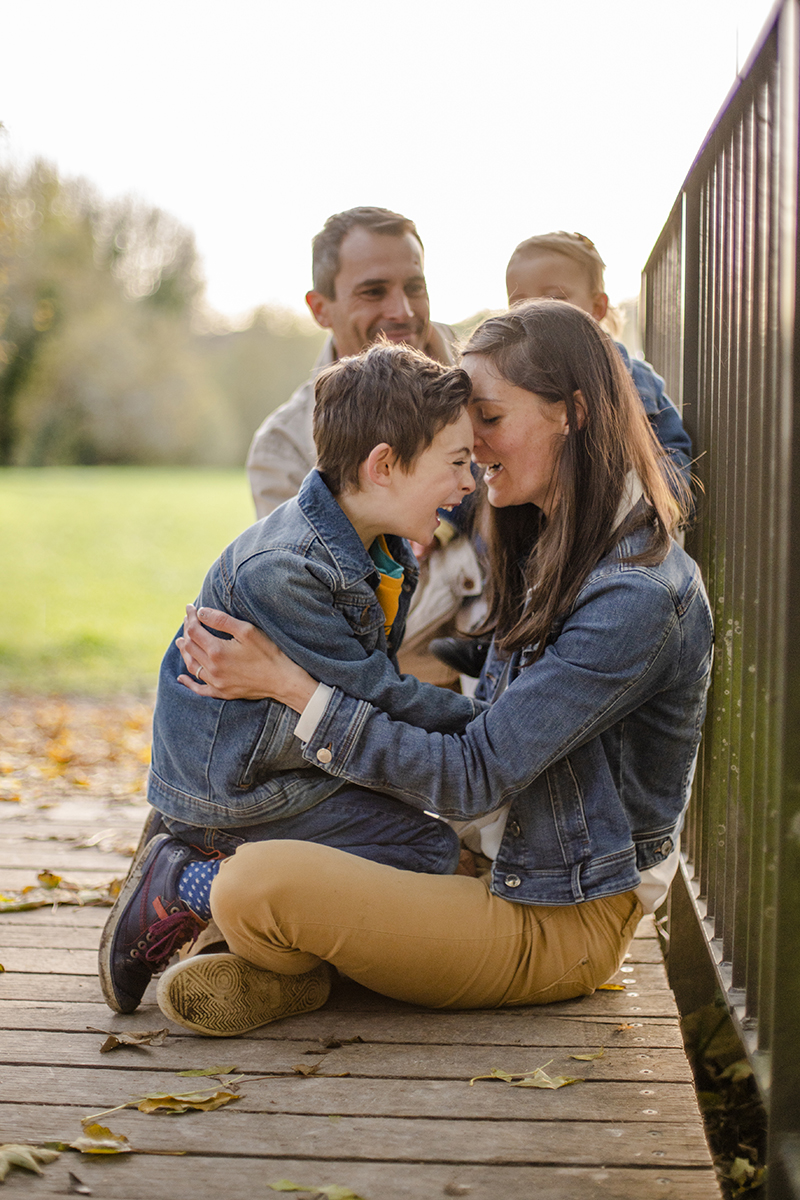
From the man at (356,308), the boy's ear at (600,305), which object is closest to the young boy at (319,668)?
the boy's ear at (600,305)

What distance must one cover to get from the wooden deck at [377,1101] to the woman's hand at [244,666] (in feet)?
2.38

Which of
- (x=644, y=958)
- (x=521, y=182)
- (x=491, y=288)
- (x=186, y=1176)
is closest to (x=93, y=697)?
(x=521, y=182)

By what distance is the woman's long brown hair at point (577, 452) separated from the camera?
2289 mm

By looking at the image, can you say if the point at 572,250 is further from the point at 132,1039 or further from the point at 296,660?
the point at 132,1039

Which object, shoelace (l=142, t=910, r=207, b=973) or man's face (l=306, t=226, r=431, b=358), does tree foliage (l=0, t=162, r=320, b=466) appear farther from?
shoelace (l=142, t=910, r=207, b=973)

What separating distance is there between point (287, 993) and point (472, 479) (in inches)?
47.5

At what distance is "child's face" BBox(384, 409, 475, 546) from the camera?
2.41m

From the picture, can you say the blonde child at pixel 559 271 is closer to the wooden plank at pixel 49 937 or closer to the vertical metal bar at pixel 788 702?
the vertical metal bar at pixel 788 702

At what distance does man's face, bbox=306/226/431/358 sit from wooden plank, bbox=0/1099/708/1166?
2938 mm

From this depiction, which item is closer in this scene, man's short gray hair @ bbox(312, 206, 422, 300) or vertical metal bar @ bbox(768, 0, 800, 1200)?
vertical metal bar @ bbox(768, 0, 800, 1200)

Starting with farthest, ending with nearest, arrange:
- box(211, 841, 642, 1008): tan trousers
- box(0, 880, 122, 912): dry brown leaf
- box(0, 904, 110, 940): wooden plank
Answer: box(0, 880, 122, 912): dry brown leaf → box(0, 904, 110, 940): wooden plank → box(211, 841, 642, 1008): tan trousers

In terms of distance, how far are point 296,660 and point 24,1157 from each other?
40.9 inches

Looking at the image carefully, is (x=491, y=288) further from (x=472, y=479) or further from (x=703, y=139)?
(x=472, y=479)

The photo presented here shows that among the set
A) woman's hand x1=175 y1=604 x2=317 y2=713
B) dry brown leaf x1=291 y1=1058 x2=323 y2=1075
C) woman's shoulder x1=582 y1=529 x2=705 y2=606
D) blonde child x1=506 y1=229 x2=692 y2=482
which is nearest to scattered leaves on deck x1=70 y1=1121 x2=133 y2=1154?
dry brown leaf x1=291 y1=1058 x2=323 y2=1075
